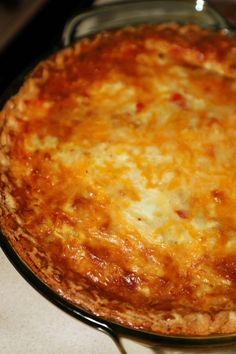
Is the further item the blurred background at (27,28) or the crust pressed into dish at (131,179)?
the blurred background at (27,28)

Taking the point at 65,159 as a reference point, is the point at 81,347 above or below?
below

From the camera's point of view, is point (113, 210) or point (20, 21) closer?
point (113, 210)

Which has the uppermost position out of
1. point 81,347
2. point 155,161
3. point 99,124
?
point 99,124

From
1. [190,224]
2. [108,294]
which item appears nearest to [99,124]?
[190,224]

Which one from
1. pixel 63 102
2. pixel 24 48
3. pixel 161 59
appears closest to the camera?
pixel 63 102

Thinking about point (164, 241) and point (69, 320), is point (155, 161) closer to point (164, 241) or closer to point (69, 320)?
point (164, 241)
